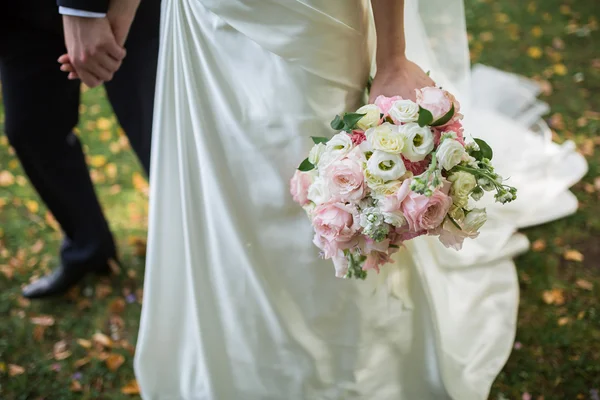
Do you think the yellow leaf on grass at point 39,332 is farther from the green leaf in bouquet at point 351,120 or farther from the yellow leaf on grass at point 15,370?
the green leaf in bouquet at point 351,120

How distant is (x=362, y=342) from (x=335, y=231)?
2.06 feet

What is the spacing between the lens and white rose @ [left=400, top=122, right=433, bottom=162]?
4.39ft

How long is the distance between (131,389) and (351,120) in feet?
4.46

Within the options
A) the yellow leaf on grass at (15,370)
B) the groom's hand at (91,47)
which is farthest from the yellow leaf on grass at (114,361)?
the groom's hand at (91,47)

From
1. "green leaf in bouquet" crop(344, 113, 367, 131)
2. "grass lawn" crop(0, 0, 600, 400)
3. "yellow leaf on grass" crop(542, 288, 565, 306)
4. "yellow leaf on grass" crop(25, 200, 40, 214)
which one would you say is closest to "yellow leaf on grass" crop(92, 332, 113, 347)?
"grass lawn" crop(0, 0, 600, 400)

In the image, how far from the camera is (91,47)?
168cm

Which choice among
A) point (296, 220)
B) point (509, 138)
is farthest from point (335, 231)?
point (509, 138)

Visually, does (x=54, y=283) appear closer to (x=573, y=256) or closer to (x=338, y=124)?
(x=338, y=124)

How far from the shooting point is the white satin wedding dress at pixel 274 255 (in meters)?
1.61

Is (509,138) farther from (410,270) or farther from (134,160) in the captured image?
(134,160)

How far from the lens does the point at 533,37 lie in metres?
4.05

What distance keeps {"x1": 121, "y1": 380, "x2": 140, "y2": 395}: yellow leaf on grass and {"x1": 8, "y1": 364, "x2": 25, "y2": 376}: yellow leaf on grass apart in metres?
0.42

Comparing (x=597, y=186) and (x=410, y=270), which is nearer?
(x=410, y=270)

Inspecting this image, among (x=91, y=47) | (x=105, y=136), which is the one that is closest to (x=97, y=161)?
(x=105, y=136)
